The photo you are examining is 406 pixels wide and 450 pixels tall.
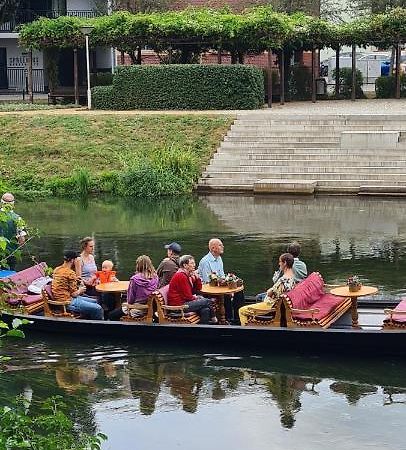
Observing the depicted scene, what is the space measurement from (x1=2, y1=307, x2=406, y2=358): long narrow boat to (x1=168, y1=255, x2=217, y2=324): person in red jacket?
1.13 feet

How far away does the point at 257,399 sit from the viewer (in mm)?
11758

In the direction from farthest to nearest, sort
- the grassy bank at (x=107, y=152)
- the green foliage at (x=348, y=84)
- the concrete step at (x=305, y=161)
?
1. the green foliage at (x=348, y=84)
2. the grassy bank at (x=107, y=152)
3. the concrete step at (x=305, y=161)

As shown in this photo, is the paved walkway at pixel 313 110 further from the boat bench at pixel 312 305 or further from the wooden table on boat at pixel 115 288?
the wooden table on boat at pixel 115 288

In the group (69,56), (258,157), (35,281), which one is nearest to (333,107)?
(258,157)

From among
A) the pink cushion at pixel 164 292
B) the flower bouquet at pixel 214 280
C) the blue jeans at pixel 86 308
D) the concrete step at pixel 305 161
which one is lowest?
the blue jeans at pixel 86 308

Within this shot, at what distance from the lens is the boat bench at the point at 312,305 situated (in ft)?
42.5

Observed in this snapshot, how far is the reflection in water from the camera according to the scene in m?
19.0

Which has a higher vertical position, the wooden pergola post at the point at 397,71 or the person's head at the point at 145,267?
the wooden pergola post at the point at 397,71

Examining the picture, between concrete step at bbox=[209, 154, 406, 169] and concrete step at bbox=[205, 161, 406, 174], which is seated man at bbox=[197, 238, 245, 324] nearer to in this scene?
concrete step at bbox=[205, 161, 406, 174]

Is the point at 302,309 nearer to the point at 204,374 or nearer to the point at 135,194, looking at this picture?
the point at 204,374

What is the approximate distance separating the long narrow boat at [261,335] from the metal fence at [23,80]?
3731cm

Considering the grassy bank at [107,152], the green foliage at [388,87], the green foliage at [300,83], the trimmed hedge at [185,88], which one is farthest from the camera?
the green foliage at [300,83]

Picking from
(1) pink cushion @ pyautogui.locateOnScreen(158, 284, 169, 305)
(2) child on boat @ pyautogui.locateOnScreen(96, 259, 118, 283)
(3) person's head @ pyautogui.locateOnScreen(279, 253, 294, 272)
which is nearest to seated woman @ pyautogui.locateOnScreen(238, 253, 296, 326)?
(3) person's head @ pyautogui.locateOnScreen(279, 253, 294, 272)

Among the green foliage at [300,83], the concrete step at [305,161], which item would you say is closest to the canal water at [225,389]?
the concrete step at [305,161]
